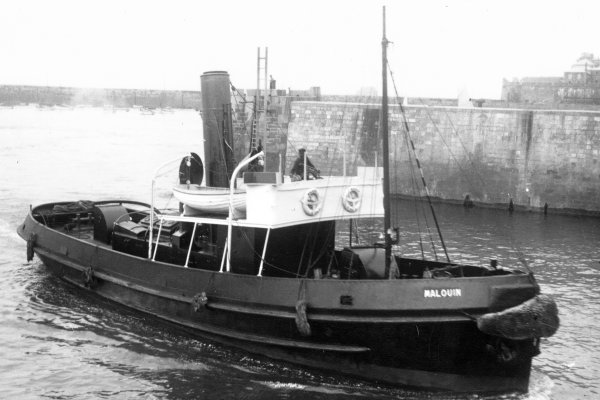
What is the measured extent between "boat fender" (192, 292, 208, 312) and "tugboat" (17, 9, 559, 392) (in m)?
0.03

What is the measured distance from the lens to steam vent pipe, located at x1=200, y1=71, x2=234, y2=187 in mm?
14031

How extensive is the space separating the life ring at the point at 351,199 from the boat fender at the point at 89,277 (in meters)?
6.11

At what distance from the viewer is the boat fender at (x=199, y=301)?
11953 mm

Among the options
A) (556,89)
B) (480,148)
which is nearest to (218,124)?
(480,148)

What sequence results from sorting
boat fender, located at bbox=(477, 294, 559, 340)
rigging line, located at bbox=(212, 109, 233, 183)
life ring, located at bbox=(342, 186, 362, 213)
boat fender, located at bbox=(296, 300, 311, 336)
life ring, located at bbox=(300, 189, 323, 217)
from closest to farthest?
boat fender, located at bbox=(477, 294, 559, 340)
boat fender, located at bbox=(296, 300, 311, 336)
life ring, located at bbox=(300, 189, 323, 217)
life ring, located at bbox=(342, 186, 362, 213)
rigging line, located at bbox=(212, 109, 233, 183)

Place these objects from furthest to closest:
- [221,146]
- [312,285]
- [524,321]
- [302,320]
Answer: [221,146] < [312,285] < [302,320] < [524,321]

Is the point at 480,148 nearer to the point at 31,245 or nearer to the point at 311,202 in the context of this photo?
the point at 311,202

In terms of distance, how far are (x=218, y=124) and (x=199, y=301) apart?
156 inches

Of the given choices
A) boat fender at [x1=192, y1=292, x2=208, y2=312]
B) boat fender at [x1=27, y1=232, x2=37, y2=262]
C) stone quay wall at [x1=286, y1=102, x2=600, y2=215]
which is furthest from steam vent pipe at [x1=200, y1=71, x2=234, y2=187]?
stone quay wall at [x1=286, y1=102, x2=600, y2=215]

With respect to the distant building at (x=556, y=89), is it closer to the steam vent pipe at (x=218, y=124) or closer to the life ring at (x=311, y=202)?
the steam vent pipe at (x=218, y=124)

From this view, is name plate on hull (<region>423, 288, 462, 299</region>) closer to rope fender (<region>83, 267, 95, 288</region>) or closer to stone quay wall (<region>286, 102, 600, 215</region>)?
rope fender (<region>83, 267, 95, 288</region>)

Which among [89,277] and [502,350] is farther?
[89,277]

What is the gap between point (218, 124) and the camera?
551 inches

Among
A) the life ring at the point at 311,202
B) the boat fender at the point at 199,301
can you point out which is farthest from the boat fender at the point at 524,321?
the boat fender at the point at 199,301
